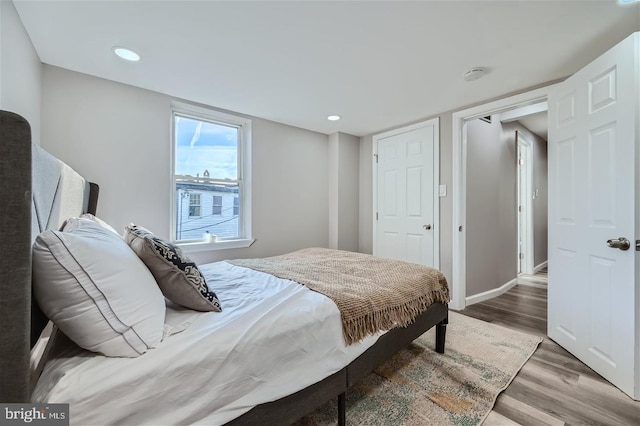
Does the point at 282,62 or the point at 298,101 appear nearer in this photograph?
the point at 282,62

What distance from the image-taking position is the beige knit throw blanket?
53.5 inches

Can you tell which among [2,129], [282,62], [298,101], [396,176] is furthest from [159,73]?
[396,176]

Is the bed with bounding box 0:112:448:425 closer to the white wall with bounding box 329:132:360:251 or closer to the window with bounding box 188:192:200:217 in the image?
the window with bounding box 188:192:200:217

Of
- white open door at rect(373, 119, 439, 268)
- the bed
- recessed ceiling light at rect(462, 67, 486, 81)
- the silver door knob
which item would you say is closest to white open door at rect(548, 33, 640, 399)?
the silver door knob

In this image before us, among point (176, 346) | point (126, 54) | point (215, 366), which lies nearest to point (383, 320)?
point (215, 366)

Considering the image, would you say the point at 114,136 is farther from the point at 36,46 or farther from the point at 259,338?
the point at 259,338

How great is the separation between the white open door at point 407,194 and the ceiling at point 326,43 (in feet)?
2.58

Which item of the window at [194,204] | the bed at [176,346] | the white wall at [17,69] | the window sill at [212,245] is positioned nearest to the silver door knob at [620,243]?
the bed at [176,346]

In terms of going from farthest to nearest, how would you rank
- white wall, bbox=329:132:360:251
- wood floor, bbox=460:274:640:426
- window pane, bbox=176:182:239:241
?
white wall, bbox=329:132:360:251 < window pane, bbox=176:182:239:241 < wood floor, bbox=460:274:640:426

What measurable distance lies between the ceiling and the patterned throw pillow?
1.35 meters

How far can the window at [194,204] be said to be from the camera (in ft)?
9.27

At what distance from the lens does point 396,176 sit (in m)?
3.62

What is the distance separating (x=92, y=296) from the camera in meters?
0.79

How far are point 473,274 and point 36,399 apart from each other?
3.58m
